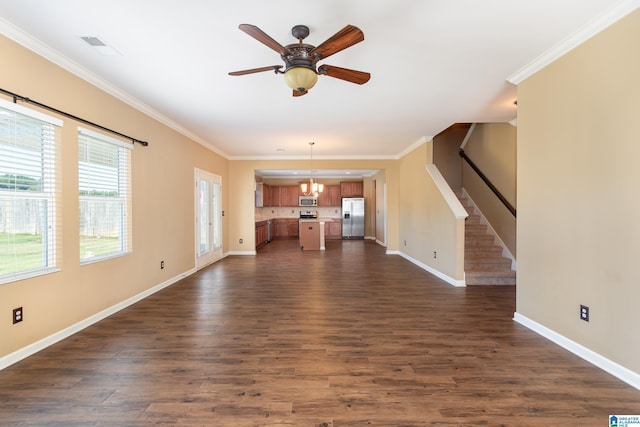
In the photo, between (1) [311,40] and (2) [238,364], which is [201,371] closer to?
(2) [238,364]

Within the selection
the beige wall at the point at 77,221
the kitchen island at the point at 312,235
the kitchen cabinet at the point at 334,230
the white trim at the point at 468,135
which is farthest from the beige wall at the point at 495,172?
the beige wall at the point at 77,221

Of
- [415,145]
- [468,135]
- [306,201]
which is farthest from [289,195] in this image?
[468,135]

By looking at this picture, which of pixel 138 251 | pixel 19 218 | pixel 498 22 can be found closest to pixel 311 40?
pixel 498 22

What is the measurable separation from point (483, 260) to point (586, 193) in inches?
109

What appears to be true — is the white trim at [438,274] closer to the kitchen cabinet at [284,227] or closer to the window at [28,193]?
the window at [28,193]

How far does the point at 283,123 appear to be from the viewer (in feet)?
14.8

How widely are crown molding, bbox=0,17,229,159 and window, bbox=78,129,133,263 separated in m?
0.54

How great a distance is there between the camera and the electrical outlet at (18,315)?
2.19 meters

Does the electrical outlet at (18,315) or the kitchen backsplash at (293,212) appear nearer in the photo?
the electrical outlet at (18,315)

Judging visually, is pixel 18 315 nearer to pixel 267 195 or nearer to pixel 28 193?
pixel 28 193

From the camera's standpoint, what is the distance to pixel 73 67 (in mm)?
2678

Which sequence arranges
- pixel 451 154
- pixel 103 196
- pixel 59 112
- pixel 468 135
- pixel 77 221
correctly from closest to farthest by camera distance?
pixel 59 112, pixel 77 221, pixel 103 196, pixel 468 135, pixel 451 154

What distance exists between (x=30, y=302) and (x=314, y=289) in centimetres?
300

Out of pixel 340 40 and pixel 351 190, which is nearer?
pixel 340 40
